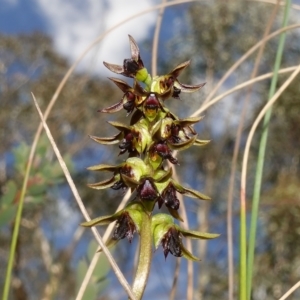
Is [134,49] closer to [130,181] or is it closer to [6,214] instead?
[130,181]

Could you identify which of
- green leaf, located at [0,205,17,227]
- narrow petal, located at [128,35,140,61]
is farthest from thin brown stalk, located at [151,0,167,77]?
green leaf, located at [0,205,17,227]

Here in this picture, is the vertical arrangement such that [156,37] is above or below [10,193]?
above

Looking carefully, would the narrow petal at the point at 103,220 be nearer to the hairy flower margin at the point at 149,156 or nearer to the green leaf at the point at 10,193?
the hairy flower margin at the point at 149,156

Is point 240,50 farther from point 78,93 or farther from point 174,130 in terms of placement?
point 174,130

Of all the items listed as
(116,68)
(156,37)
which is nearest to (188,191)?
(116,68)

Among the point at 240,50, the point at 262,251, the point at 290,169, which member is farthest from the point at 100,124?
the point at 262,251

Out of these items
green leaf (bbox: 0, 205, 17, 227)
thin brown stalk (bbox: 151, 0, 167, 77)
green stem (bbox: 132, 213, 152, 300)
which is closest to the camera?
green stem (bbox: 132, 213, 152, 300)

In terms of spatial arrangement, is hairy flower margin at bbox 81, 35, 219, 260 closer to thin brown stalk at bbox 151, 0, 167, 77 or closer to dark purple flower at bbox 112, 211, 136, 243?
dark purple flower at bbox 112, 211, 136, 243

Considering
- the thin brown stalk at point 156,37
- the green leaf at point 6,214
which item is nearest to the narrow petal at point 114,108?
the thin brown stalk at point 156,37
